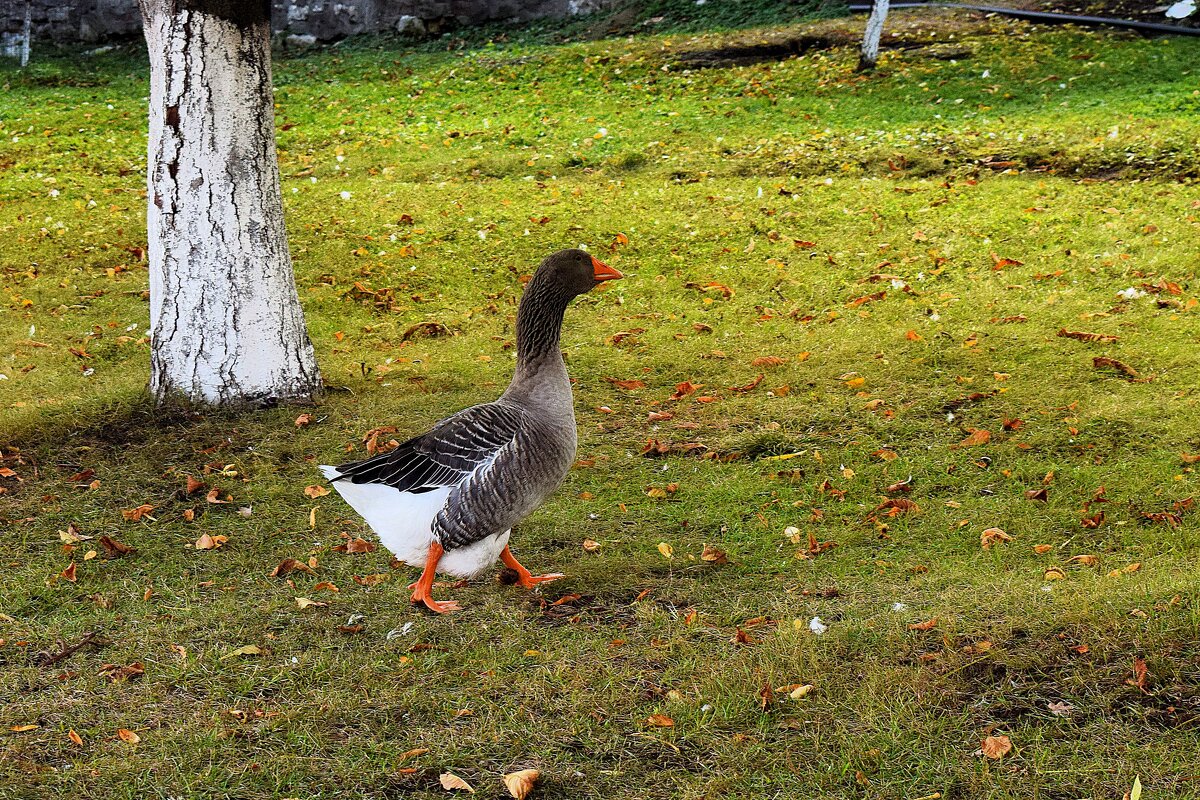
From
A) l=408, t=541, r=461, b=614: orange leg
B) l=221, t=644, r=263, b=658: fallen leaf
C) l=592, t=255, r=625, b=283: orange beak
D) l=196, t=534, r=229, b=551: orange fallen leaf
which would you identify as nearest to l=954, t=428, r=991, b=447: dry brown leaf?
l=592, t=255, r=625, b=283: orange beak

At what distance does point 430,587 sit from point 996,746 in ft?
9.45

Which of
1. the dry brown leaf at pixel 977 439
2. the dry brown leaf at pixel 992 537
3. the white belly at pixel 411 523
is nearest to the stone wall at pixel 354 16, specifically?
the dry brown leaf at pixel 977 439

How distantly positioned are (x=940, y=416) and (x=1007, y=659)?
343cm

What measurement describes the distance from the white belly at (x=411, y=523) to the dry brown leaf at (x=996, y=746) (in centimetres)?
254

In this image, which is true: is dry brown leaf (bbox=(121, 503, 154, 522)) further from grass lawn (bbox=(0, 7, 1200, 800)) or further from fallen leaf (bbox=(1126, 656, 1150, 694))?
fallen leaf (bbox=(1126, 656, 1150, 694))

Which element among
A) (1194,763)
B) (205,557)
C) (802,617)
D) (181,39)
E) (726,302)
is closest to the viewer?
(1194,763)

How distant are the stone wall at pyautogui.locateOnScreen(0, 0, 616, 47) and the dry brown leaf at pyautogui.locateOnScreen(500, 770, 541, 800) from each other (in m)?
21.0

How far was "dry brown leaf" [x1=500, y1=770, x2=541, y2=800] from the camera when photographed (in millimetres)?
4148

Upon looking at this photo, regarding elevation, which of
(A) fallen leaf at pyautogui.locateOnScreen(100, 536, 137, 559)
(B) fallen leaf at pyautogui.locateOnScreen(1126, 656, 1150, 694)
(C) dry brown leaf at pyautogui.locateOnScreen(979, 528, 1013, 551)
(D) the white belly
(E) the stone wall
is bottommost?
(C) dry brown leaf at pyautogui.locateOnScreen(979, 528, 1013, 551)

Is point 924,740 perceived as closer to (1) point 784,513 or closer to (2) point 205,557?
(1) point 784,513

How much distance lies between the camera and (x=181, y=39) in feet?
24.6

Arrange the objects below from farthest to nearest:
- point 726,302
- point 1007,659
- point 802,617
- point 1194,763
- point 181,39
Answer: point 726,302 < point 181,39 < point 802,617 < point 1007,659 < point 1194,763

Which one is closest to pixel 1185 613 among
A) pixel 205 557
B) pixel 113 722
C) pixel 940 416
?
pixel 940 416

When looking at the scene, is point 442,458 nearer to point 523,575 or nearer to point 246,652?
point 523,575
